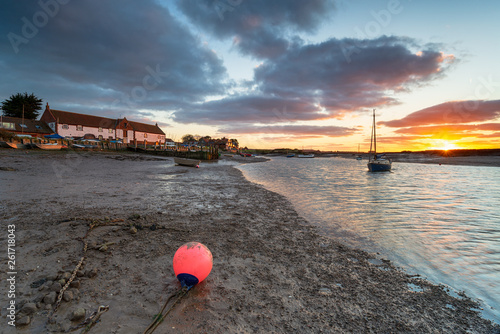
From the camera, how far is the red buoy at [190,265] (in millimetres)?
3402

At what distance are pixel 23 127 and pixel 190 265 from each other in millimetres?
68862

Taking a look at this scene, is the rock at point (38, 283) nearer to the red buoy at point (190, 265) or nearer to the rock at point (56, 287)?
the rock at point (56, 287)

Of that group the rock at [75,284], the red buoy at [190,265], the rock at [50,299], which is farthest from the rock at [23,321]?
the red buoy at [190,265]

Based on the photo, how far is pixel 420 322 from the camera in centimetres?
320

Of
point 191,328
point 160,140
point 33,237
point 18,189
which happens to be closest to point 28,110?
point 160,140

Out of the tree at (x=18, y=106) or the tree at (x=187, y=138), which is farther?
the tree at (x=187, y=138)

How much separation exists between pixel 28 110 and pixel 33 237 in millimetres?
80366

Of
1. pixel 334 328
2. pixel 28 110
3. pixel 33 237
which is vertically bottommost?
pixel 334 328

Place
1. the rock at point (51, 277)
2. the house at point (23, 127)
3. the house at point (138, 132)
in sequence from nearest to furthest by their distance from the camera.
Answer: the rock at point (51, 277) → the house at point (23, 127) → the house at point (138, 132)

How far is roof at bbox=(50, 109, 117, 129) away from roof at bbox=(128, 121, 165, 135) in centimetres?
598

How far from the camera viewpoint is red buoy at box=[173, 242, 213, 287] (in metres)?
3.40

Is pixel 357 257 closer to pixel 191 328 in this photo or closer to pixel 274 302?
pixel 274 302

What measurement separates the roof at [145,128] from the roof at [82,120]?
5980 millimetres

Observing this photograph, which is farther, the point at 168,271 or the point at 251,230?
the point at 251,230
